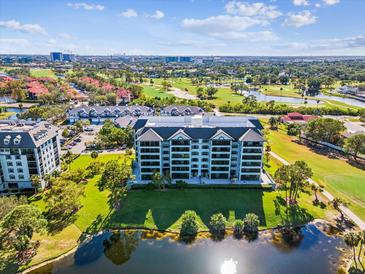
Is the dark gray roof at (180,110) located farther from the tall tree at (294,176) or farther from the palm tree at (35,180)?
the palm tree at (35,180)

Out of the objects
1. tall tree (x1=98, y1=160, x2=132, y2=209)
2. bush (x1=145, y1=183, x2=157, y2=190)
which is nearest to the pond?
tall tree (x1=98, y1=160, x2=132, y2=209)

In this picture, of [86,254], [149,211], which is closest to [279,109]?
[149,211]

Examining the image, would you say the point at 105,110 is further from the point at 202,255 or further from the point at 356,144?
the point at 356,144

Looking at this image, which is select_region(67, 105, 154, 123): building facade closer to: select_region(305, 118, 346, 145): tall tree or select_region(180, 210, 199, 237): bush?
select_region(305, 118, 346, 145): tall tree

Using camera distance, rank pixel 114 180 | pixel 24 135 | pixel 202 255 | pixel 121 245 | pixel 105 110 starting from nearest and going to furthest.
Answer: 1. pixel 202 255
2. pixel 121 245
3. pixel 114 180
4. pixel 24 135
5. pixel 105 110

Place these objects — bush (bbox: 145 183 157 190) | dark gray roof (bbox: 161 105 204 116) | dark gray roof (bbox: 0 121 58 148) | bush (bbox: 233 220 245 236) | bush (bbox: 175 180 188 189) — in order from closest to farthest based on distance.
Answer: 1. bush (bbox: 233 220 245 236)
2. dark gray roof (bbox: 0 121 58 148)
3. bush (bbox: 145 183 157 190)
4. bush (bbox: 175 180 188 189)
5. dark gray roof (bbox: 161 105 204 116)

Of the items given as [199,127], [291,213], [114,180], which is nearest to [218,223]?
[291,213]

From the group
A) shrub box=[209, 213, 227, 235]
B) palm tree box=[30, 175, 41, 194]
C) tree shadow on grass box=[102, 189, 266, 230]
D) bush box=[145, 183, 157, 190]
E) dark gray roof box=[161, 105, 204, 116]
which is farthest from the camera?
dark gray roof box=[161, 105, 204, 116]
